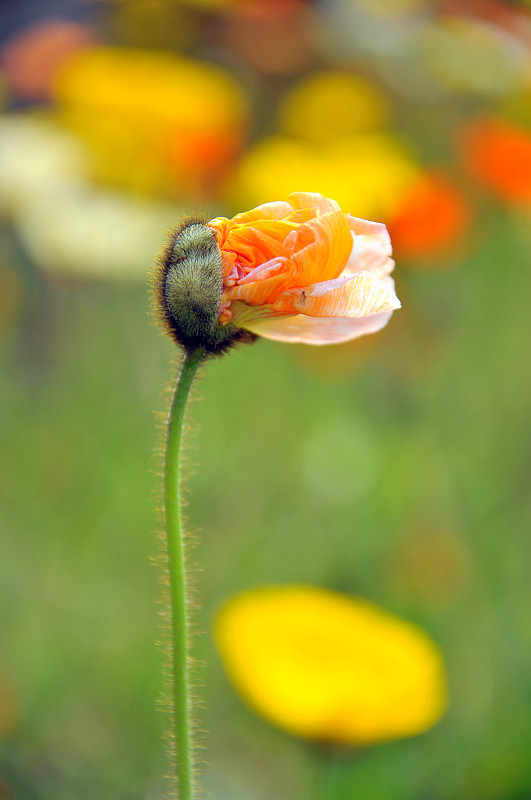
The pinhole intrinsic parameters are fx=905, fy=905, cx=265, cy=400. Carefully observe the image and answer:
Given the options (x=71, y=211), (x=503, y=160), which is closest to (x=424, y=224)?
(x=503, y=160)

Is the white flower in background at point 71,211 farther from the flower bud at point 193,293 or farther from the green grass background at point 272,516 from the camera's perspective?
the flower bud at point 193,293

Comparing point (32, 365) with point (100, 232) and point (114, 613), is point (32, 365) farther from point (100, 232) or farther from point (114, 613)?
point (114, 613)

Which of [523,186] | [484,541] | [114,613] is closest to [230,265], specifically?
[114,613]

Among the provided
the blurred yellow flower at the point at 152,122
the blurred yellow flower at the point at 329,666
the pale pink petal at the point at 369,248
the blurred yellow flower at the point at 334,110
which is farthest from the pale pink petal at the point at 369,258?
the blurred yellow flower at the point at 334,110

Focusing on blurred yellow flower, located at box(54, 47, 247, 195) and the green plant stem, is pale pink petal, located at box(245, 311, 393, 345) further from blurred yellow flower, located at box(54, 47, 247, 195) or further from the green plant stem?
blurred yellow flower, located at box(54, 47, 247, 195)

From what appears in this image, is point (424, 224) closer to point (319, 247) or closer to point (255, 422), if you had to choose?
point (255, 422)

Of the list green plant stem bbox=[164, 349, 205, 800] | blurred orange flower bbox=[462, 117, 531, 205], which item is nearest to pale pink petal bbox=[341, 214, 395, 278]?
green plant stem bbox=[164, 349, 205, 800]
